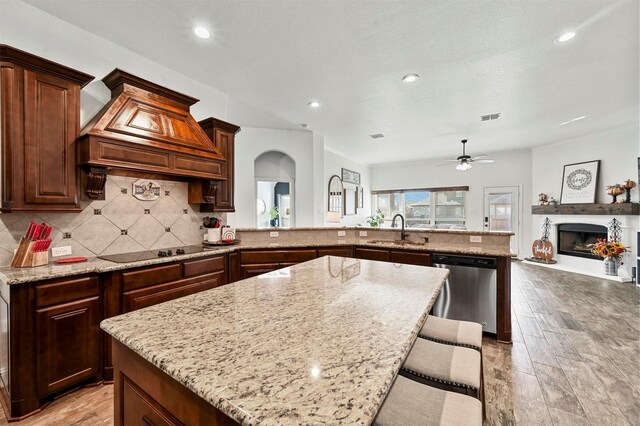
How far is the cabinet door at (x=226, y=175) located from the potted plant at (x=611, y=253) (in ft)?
21.6

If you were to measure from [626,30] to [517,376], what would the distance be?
122 inches

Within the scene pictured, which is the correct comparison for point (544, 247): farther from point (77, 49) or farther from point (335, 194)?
point (77, 49)

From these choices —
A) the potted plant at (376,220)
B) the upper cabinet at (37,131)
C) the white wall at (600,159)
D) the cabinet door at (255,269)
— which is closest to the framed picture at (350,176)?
the potted plant at (376,220)

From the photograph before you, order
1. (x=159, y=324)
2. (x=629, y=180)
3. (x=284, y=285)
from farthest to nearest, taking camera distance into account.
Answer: (x=629, y=180) < (x=284, y=285) < (x=159, y=324)

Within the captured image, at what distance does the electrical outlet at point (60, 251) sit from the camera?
2208 millimetres

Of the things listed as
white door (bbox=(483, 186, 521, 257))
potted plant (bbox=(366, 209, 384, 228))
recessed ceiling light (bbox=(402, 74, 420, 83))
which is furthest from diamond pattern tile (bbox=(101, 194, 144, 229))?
white door (bbox=(483, 186, 521, 257))

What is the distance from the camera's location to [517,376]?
2150 millimetres

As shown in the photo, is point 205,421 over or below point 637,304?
over

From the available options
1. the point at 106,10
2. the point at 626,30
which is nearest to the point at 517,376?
the point at 626,30

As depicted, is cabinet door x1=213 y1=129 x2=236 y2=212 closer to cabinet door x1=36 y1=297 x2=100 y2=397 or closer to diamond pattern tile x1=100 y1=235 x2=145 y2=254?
diamond pattern tile x1=100 y1=235 x2=145 y2=254

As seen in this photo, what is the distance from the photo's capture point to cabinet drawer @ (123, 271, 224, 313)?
2.15m

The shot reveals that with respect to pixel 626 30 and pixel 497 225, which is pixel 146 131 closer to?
pixel 626 30

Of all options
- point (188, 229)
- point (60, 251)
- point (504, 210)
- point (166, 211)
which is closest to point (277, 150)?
point (188, 229)

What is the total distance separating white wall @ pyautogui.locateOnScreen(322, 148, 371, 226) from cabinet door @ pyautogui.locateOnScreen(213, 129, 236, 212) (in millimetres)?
2593
